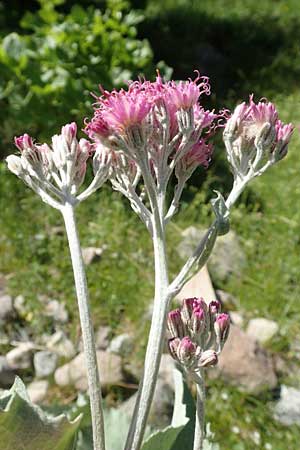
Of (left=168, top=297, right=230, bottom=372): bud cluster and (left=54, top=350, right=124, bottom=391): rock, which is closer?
(left=168, top=297, right=230, bottom=372): bud cluster

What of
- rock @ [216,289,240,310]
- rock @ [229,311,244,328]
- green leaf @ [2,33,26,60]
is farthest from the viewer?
green leaf @ [2,33,26,60]

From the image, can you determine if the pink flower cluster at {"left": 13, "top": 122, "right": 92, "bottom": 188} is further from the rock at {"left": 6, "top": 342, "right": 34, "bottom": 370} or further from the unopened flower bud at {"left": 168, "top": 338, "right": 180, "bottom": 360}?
the rock at {"left": 6, "top": 342, "right": 34, "bottom": 370}

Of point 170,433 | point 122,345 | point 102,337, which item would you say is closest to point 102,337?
point 102,337

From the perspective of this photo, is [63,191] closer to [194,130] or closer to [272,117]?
[194,130]

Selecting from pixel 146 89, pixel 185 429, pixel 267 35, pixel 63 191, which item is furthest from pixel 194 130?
pixel 267 35

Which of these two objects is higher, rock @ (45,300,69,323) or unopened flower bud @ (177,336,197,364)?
rock @ (45,300,69,323)

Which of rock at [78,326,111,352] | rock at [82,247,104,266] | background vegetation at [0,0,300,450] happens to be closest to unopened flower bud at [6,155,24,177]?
background vegetation at [0,0,300,450]

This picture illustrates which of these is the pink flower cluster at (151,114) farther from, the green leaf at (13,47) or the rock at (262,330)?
the green leaf at (13,47)
